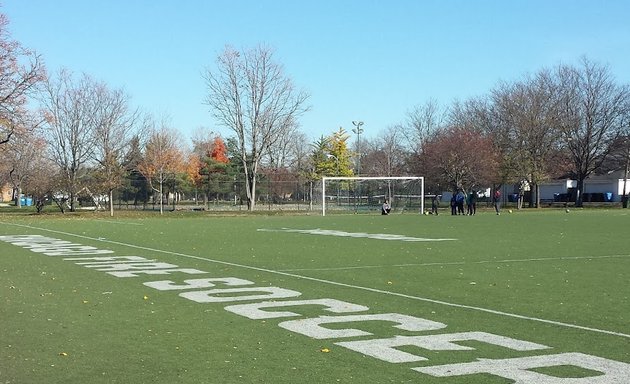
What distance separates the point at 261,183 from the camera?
217 ft

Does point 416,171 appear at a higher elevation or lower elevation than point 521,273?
higher

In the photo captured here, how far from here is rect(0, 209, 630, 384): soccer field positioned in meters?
6.34

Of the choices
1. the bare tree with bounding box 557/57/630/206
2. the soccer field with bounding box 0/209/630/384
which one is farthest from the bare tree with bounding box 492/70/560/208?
the soccer field with bounding box 0/209/630/384

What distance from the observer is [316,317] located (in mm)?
9031

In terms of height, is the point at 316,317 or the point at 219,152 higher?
the point at 219,152

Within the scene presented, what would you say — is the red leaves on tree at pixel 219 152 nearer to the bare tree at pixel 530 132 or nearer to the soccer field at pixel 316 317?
the bare tree at pixel 530 132

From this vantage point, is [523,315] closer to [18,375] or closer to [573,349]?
[573,349]

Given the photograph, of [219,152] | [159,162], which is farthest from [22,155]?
[219,152]

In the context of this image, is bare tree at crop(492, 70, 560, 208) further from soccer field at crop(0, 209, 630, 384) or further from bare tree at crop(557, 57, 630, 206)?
soccer field at crop(0, 209, 630, 384)

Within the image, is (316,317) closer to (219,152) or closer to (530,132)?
(530,132)

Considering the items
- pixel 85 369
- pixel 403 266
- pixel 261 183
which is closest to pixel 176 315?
pixel 85 369

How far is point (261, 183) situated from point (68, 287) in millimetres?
54093

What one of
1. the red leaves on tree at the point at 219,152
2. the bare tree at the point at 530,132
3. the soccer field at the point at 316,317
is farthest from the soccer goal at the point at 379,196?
the red leaves on tree at the point at 219,152

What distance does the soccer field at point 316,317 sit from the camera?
250 inches
